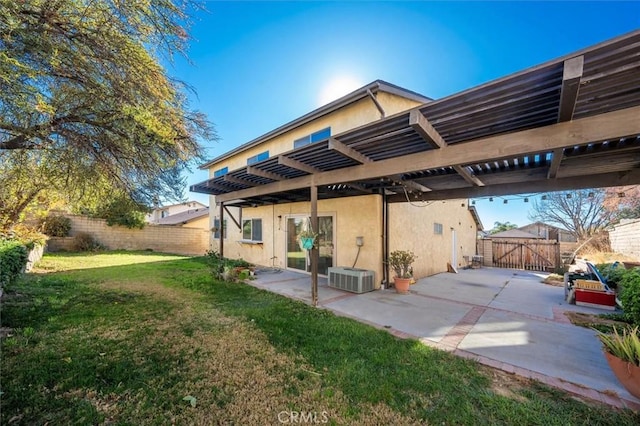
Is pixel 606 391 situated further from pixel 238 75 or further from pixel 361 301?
pixel 238 75

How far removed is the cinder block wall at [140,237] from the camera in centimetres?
1598

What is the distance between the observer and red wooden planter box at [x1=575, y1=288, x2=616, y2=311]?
577 centimetres

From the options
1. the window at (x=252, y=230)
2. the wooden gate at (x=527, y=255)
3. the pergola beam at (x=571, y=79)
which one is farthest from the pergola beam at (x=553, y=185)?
the wooden gate at (x=527, y=255)

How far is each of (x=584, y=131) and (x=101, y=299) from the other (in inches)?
352

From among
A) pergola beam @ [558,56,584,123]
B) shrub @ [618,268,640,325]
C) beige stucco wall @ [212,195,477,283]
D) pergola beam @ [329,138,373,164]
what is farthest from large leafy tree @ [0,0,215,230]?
shrub @ [618,268,640,325]

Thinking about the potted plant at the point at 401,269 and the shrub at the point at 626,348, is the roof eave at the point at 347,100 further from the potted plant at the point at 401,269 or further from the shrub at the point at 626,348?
the shrub at the point at 626,348

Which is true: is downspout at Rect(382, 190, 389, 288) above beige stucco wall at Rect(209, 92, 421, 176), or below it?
below

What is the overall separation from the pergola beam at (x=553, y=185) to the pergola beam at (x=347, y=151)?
324cm

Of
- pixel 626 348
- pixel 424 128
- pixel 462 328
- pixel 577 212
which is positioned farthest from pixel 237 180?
pixel 577 212

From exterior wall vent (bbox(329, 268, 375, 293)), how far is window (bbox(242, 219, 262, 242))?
557 centimetres

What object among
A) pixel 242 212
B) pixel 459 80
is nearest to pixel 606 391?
pixel 459 80

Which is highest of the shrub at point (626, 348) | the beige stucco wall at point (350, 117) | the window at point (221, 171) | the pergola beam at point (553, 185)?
the beige stucco wall at point (350, 117)

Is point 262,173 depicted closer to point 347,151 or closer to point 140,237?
point 347,151

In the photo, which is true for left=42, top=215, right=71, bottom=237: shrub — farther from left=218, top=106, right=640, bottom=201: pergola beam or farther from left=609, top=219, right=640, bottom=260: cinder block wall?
left=609, top=219, right=640, bottom=260: cinder block wall
